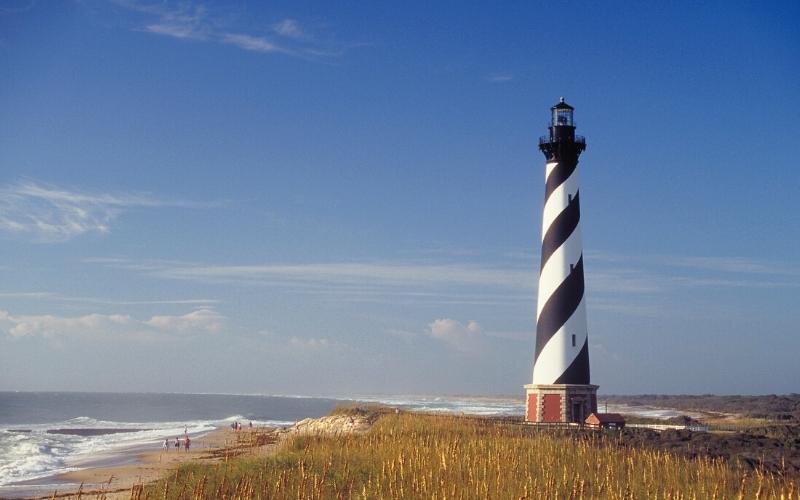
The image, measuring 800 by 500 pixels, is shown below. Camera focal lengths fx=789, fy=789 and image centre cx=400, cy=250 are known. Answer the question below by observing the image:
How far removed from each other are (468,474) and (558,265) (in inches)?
621

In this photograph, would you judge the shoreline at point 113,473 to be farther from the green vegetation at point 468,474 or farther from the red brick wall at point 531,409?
the red brick wall at point 531,409

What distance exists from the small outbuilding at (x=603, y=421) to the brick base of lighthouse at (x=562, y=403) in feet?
2.21

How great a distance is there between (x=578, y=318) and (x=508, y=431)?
6.81 m

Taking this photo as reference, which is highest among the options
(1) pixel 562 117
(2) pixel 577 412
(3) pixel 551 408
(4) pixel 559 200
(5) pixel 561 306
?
(1) pixel 562 117

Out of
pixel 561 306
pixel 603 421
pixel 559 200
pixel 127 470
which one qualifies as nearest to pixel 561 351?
pixel 561 306

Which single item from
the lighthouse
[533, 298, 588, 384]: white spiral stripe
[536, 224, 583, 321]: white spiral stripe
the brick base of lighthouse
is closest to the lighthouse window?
the lighthouse

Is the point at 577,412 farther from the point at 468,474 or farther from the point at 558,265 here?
the point at 468,474

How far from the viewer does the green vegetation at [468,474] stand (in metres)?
11.8

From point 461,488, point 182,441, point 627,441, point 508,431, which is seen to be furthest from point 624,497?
point 182,441

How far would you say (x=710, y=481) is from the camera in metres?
13.8

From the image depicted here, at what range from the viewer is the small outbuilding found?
25.4 metres

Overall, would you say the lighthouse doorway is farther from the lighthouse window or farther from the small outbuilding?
the lighthouse window

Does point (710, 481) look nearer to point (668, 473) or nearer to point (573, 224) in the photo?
point (668, 473)

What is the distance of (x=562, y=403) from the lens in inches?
1058
